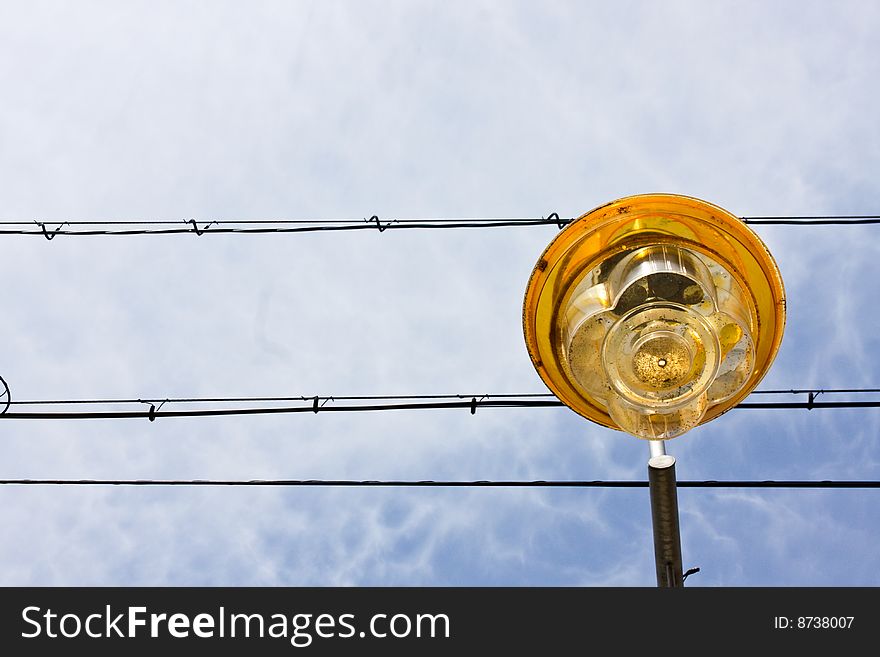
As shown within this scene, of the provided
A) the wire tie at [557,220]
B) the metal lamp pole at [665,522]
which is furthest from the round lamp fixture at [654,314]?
the wire tie at [557,220]

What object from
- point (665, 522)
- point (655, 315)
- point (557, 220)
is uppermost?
point (557, 220)

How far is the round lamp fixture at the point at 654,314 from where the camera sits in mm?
1874

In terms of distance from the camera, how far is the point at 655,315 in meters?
1.90

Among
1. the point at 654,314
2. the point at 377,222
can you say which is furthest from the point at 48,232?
the point at 654,314

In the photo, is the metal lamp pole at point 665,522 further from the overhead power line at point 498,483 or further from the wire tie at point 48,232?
the wire tie at point 48,232

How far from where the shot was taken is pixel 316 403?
5652 mm

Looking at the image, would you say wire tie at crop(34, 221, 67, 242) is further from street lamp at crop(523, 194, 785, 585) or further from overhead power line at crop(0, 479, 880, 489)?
street lamp at crop(523, 194, 785, 585)

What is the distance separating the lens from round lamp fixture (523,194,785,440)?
6.15 feet

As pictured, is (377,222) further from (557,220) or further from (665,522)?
(665,522)

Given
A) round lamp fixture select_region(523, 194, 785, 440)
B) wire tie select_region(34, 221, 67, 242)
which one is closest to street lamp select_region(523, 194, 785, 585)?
round lamp fixture select_region(523, 194, 785, 440)

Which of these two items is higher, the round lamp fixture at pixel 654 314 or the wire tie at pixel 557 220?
the wire tie at pixel 557 220
